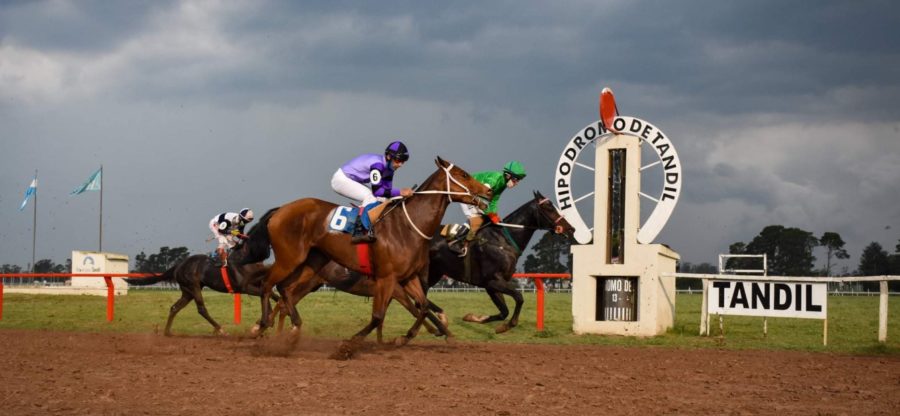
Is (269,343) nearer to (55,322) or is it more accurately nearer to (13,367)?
(13,367)

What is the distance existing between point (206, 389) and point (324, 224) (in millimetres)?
3618

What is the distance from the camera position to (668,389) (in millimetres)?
7473

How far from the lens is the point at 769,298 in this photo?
13.3 metres

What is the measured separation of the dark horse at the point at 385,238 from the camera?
9.97 m

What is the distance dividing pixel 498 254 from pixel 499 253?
3 cm

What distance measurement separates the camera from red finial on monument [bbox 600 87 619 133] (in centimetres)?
1463

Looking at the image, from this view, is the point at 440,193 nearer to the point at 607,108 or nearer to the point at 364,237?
the point at 364,237

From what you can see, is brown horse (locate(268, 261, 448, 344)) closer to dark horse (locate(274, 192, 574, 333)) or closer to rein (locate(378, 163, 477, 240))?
dark horse (locate(274, 192, 574, 333))

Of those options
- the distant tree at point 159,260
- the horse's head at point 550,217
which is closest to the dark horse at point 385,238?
the horse's head at point 550,217

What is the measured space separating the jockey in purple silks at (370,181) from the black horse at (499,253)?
2.93 metres

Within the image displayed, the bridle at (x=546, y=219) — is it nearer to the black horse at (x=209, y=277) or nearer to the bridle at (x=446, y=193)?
the bridle at (x=446, y=193)

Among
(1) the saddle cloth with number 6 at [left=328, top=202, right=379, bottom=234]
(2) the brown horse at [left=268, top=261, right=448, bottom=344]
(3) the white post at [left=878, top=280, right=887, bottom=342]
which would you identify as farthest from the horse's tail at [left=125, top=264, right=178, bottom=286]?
(3) the white post at [left=878, top=280, right=887, bottom=342]

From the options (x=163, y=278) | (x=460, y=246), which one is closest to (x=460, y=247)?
(x=460, y=246)

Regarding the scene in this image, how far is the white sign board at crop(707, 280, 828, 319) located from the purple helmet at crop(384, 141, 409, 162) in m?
6.07
